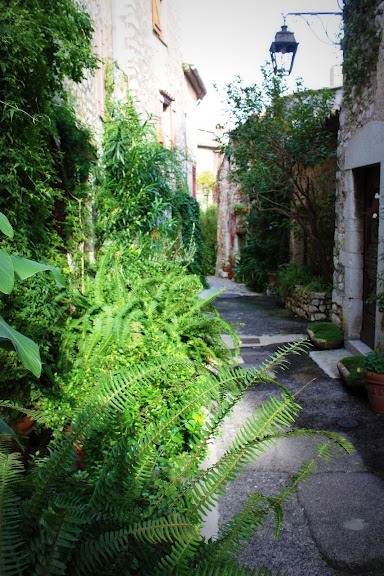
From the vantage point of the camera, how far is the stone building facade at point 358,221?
5793 millimetres

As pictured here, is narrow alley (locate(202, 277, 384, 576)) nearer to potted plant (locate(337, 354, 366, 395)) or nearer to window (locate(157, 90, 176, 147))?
potted plant (locate(337, 354, 366, 395))

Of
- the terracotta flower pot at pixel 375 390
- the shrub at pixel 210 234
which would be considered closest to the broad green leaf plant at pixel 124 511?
the terracotta flower pot at pixel 375 390

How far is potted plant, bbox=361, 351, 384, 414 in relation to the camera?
440 centimetres

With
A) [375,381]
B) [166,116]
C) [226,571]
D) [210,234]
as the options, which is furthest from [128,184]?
[210,234]

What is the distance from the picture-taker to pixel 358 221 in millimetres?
6383

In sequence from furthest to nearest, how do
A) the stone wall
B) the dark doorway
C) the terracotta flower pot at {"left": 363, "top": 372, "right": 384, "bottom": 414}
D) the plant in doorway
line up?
1. the stone wall
2. the plant in doorway
3. the dark doorway
4. the terracotta flower pot at {"left": 363, "top": 372, "right": 384, "bottom": 414}

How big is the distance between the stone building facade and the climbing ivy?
19cm

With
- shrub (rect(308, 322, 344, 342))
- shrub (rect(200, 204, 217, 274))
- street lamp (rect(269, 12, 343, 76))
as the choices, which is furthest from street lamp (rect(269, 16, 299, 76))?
shrub (rect(200, 204, 217, 274))

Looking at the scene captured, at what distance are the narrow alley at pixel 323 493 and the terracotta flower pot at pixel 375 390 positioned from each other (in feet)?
0.29

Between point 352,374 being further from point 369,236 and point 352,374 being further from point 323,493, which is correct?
point 369,236

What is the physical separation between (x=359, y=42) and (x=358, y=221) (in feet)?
7.28

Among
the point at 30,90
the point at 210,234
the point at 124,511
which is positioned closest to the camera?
the point at 124,511

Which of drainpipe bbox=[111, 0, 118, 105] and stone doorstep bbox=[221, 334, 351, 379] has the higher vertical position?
drainpipe bbox=[111, 0, 118, 105]

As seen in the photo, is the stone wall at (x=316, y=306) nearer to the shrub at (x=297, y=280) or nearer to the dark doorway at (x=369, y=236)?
the shrub at (x=297, y=280)
